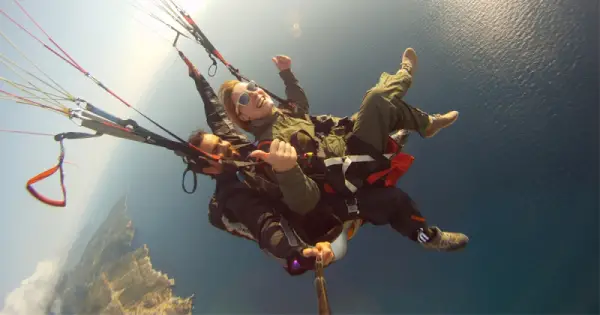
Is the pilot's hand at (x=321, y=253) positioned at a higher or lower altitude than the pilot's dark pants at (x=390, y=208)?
lower

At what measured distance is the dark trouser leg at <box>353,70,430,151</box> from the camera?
2.13 m

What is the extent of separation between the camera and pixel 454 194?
5.89m

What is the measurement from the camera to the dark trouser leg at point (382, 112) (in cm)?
213

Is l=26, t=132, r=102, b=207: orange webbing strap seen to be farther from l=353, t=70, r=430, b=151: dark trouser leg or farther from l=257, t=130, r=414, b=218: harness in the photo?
l=353, t=70, r=430, b=151: dark trouser leg

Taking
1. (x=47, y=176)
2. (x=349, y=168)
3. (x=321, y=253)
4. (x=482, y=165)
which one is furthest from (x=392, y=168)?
(x=482, y=165)

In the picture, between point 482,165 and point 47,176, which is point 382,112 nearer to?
point 47,176

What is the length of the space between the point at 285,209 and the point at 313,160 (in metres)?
0.41

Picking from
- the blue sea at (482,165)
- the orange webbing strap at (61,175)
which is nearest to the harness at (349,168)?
the orange webbing strap at (61,175)

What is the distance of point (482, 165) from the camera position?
5.30 m

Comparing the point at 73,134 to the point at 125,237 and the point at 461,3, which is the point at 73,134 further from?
the point at 125,237

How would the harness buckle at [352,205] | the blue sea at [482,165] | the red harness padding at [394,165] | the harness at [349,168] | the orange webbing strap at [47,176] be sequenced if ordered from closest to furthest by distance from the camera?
the orange webbing strap at [47,176] → the harness at [349,168] → the harness buckle at [352,205] → the red harness padding at [394,165] → the blue sea at [482,165]

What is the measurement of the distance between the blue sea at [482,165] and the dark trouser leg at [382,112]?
342 centimetres

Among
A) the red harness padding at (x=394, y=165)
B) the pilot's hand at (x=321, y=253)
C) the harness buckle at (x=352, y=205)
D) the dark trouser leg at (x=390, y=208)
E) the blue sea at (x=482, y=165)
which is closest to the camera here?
the pilot's hand at (x=321, y=253)

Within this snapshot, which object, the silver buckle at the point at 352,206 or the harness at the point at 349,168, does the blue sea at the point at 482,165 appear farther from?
the silver buckle at the point at 352,206
